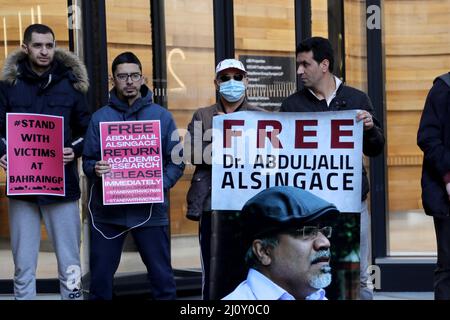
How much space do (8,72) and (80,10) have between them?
1533 millimetres

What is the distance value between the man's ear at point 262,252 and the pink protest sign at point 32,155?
1962mm

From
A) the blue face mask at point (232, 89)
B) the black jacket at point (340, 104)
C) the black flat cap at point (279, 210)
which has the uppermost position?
the blue face mask at point (232, 89)

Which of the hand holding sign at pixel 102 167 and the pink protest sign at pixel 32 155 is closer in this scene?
the hand holding sign at pixel 102 167

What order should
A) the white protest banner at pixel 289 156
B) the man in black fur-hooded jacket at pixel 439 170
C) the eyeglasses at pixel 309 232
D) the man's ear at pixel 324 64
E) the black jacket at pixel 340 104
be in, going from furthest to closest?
1. the man's ear at pixel 324 64
2. the black jacket at pixel 340 104
3. the man in black fur-hooded jacket at pixel 439 170
4. the white protest banner at pixel 289 156
5. the eyeglasses at pixel 309 232

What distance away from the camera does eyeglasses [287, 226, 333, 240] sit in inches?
205

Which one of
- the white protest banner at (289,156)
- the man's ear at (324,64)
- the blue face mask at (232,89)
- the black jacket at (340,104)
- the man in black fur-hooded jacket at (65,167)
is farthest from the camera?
the man in black fur-hooded jacket at (65,167)

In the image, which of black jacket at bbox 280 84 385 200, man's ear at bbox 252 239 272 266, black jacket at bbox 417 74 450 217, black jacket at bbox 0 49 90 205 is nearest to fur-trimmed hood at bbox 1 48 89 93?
black jacket at bbox 0 49 90 205

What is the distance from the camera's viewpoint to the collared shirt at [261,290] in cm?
526

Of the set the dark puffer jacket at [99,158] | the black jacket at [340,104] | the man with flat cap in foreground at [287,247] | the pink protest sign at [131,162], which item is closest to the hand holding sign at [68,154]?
the dark puffer jacket at [99,158]

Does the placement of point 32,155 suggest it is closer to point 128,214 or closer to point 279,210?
point 128,214

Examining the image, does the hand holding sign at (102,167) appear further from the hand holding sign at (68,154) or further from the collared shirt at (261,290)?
the collared shirt at (261,290)

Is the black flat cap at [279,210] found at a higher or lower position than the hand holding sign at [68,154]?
lower

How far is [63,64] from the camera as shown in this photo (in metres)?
7.09
